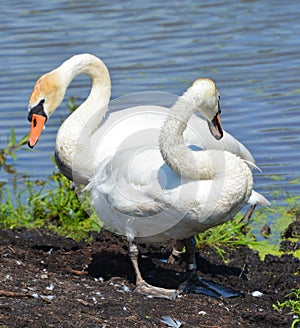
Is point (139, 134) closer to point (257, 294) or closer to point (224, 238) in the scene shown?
point (224, 238)

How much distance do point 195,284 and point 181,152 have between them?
1.11m

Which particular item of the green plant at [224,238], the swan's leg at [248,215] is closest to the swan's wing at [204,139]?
the green plant at [224,238]

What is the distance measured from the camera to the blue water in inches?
381

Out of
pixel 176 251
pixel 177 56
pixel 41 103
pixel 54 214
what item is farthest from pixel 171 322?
pixel 177 56

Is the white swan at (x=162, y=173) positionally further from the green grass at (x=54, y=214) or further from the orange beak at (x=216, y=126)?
the green grass at (x=54, y=214)

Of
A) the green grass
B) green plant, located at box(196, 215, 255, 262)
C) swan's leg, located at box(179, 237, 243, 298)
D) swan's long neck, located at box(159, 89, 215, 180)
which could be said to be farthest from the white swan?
the green grass

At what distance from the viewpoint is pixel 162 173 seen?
5.81m

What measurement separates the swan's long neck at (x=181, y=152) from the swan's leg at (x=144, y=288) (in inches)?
30.7

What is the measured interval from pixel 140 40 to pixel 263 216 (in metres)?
5.67

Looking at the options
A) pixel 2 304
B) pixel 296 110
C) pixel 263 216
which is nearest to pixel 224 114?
pixel 296 110

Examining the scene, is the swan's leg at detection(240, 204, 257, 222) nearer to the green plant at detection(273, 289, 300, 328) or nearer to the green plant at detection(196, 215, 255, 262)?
the green plant at detection(196, 215, 255, 262)

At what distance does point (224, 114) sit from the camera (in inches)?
402

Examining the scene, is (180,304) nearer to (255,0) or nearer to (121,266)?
(121,266)

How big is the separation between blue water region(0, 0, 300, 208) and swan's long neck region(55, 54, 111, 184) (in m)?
1.90
